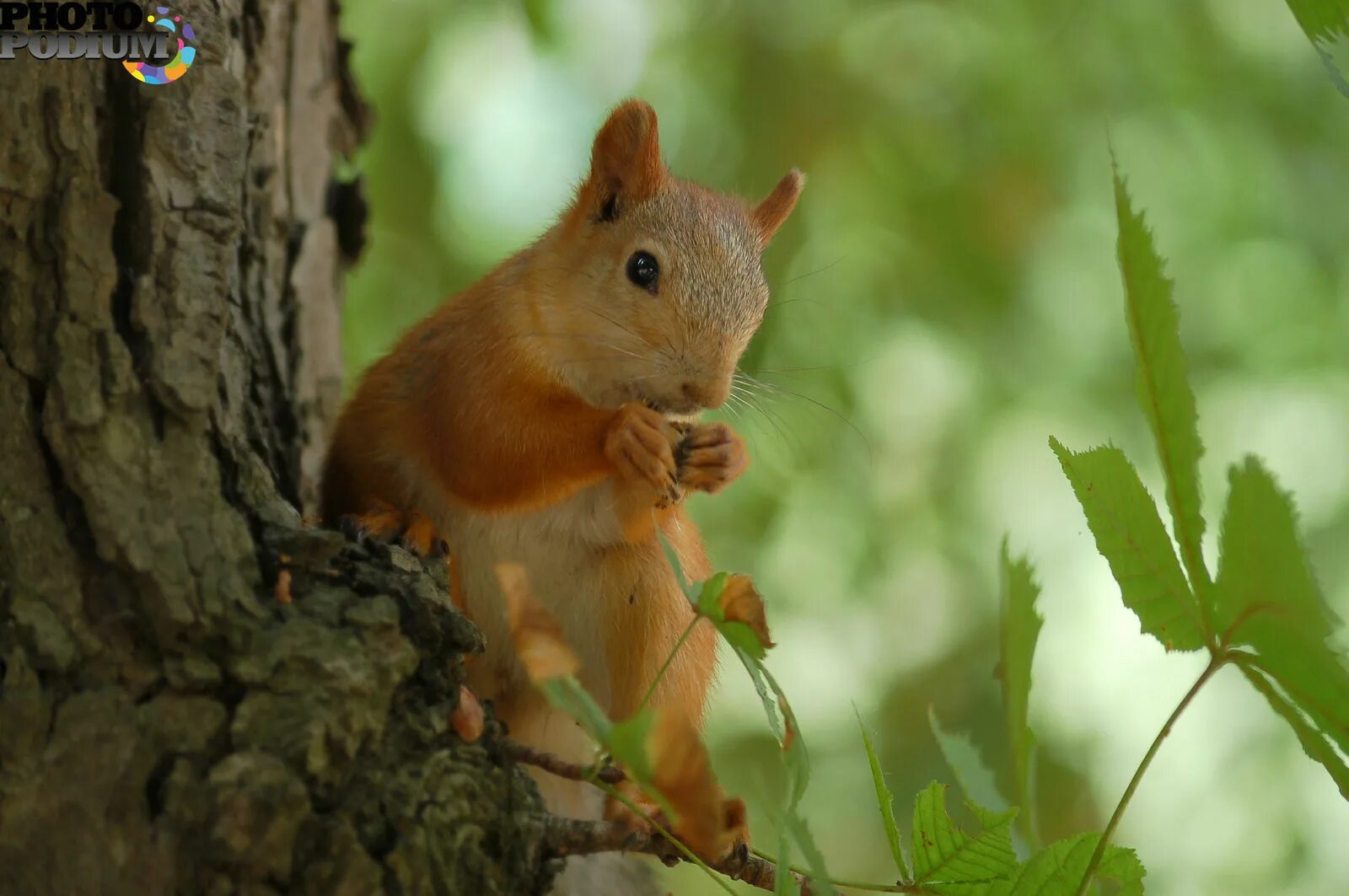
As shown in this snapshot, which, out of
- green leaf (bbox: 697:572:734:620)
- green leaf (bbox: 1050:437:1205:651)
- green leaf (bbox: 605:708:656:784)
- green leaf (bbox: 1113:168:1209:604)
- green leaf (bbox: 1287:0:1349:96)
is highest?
green leaf (bbox: 1287:0:1349:96)

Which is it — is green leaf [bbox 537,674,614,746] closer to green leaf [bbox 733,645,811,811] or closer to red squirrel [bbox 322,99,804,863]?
green leaf [bbox 733,645,811,811]

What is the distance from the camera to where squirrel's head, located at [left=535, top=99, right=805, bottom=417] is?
1.81 meters

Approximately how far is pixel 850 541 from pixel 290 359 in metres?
1.24

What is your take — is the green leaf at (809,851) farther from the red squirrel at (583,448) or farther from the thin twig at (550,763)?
the red squirrel at (583,448)

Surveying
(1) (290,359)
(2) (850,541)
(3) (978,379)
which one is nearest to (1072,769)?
(2) (850,541)

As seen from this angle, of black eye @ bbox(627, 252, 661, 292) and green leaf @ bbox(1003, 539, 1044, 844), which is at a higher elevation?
black eye @ bbox(627, 252, 661, 292)

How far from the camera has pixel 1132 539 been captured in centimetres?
89

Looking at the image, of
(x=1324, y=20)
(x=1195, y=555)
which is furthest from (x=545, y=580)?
(x=1324, y=20)

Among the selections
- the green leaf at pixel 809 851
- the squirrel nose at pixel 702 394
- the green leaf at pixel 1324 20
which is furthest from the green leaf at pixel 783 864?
the squirrel nose at pixel 702 394

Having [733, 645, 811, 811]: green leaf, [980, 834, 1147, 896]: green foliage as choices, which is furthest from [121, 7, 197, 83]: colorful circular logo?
[980, 834, 1147, 896]: green foliage

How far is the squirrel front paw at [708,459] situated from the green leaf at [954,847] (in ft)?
2.57

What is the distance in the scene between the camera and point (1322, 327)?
2631mm

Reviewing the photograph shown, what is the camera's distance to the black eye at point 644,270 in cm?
189

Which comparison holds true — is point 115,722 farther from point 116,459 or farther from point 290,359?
point 290,359
